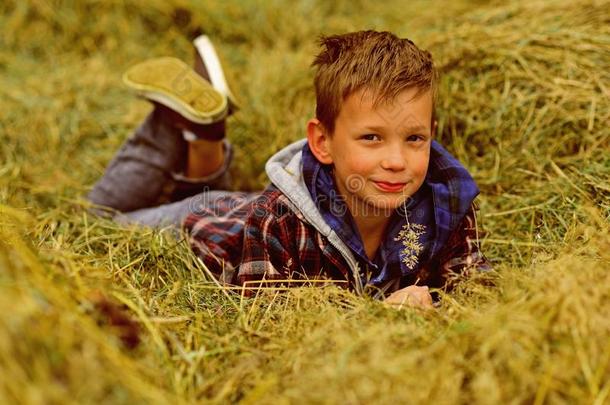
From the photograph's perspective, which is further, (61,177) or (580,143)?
(61,177)

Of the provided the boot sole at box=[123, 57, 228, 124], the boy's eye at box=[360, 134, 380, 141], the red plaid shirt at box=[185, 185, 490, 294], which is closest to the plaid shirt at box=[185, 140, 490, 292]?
the red plaid shirt at box=[185, 185, 490, 294]

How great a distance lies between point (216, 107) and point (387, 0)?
227cm

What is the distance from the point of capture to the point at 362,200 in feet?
7.50

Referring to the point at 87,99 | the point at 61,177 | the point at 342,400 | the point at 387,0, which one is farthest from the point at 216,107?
the point at 387,0

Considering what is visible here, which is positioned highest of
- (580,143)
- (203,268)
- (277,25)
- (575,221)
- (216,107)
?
(277,25)

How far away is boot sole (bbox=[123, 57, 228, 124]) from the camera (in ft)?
9.28

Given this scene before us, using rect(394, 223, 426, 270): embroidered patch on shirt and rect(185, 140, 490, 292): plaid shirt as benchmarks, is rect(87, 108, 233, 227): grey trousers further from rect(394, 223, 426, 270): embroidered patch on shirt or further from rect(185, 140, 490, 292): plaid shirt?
rect(394, 223, 426, 270): embroidered patch on shirt

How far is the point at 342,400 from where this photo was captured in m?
1.36

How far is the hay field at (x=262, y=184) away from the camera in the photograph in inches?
54.7

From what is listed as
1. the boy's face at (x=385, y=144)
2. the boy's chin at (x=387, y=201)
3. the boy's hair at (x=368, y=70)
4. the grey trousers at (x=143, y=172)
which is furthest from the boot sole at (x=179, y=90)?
the boy's chin at (x=387, y=201)

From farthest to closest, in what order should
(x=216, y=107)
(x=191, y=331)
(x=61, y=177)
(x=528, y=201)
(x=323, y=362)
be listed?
1. (x=61, y=177)
2. (x=216, y=107)
3. (x=528, y=201)
4. (x=191, y=331)
5. (x=323, y=362)

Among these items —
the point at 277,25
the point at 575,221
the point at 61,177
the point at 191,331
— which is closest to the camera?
the point at 191,331

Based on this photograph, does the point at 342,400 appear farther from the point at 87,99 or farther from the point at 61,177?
the point at 87,99

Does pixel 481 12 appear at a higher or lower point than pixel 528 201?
higher
